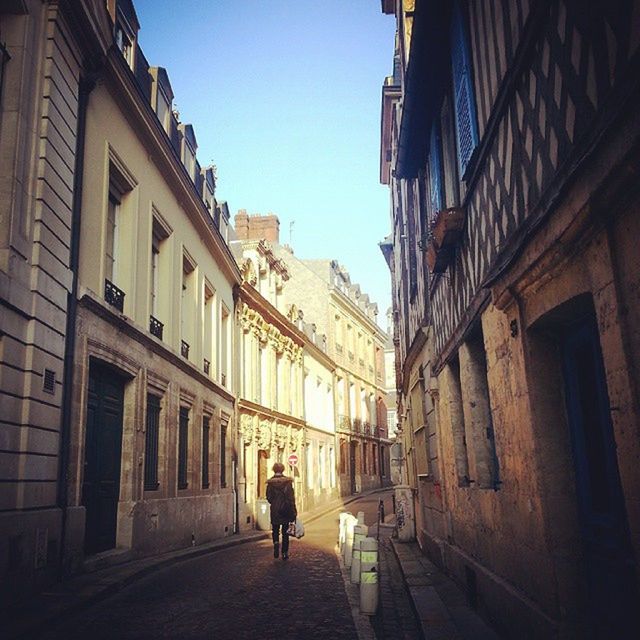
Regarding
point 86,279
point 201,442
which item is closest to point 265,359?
point 201,442

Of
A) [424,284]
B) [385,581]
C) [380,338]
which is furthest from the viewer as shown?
[380,338]

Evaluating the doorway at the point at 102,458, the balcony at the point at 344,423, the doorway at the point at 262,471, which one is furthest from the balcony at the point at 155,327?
the balcony at the point at 344,423

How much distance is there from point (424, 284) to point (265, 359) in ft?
41.6

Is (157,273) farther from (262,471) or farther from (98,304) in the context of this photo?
Answer: (262,471)

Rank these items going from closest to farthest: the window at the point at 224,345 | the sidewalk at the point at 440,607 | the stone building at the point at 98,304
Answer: the sidewalk at the point at 440,607 < the stone building at the point at 98,304 < the window at the point at 224,345

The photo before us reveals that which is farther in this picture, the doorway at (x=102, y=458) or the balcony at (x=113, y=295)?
the balcony at (x=113, y=295)

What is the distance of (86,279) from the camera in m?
8.96

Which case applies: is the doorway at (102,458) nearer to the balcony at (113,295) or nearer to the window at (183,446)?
the balcony at (113,295)

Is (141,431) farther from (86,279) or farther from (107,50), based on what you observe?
(107,50)

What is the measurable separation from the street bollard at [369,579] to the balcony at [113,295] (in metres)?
5.90

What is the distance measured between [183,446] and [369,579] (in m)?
8.88

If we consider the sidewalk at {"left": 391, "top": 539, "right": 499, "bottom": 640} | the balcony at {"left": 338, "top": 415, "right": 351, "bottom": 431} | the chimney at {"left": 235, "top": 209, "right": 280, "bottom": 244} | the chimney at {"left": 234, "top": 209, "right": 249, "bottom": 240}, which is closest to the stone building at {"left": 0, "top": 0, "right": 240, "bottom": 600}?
the sidewalk at {"left": 391, "top": 539, "right": 499, "bottom": 640}

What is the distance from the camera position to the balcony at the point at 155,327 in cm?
1204

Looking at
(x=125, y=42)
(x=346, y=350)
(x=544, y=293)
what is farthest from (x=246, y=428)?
(x=346, y=350)
